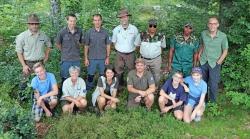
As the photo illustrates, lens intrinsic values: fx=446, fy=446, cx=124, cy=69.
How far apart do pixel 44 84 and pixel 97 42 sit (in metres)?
1.51

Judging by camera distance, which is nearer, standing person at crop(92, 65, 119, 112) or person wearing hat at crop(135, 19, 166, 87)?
standing person at crop(92, 65, 119, 112)

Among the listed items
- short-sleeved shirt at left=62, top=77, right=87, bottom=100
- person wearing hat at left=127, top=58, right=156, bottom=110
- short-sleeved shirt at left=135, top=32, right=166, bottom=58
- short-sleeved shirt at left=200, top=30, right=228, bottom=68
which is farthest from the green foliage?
short-sleeved shirt at left=62, top=77, right=87, bottom=100

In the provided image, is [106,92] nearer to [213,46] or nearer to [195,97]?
[195,97]

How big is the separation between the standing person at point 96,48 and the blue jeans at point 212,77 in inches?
88.9

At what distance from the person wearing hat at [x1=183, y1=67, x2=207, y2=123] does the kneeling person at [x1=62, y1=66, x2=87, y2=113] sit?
7.43 feet

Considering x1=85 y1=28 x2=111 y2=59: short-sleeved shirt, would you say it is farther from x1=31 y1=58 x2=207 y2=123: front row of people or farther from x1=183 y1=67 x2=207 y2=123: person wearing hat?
x1=183 y1=67 x2=207 y2=123: person wearing hat

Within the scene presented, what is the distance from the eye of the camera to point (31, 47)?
9875 mm

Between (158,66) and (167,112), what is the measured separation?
3.58ft

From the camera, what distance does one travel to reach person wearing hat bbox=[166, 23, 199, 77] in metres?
10.0

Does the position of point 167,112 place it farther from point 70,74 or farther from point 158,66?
point 70,74

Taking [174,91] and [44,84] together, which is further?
[174,91]

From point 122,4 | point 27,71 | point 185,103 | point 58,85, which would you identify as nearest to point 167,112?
point 185,103

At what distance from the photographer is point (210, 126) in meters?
9.61

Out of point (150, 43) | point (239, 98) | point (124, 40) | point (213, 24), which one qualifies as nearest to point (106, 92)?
point (124, 40)
